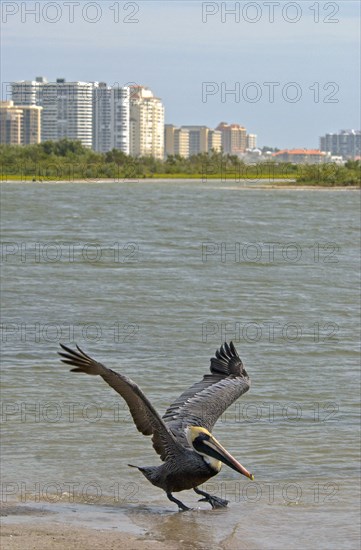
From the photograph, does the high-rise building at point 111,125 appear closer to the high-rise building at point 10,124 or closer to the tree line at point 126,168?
the high-rise building at point 10,124

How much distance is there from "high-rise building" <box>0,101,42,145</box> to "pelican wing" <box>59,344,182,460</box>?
152 metres

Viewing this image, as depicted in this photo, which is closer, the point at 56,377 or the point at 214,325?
the point at 56,377

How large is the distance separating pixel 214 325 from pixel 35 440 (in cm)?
851

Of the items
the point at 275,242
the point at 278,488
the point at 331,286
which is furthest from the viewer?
the point at 275,242

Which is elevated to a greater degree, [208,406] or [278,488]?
[208,406]

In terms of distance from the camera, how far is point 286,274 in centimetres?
2752

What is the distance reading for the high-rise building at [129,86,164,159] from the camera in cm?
15762

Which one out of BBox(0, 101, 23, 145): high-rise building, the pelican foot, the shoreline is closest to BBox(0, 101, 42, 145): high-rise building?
BBox(0, 101, 23, 145): high-rise building

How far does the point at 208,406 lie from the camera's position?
25.4ft

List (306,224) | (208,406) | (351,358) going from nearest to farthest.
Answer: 1. (208,406)
2. (351,358)
3. (306,224)

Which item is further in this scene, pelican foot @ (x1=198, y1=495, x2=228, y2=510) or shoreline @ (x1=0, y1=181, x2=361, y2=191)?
shoreline @ (x1=0, y1=181, x2=361, y2=191)

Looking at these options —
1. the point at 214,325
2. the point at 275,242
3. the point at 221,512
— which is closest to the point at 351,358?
the point at 214,325

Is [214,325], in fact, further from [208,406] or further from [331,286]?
[208,406]

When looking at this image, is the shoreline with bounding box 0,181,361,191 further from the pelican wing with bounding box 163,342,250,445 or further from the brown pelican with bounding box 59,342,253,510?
the brown pelican with bounding box 59,342,253,510
